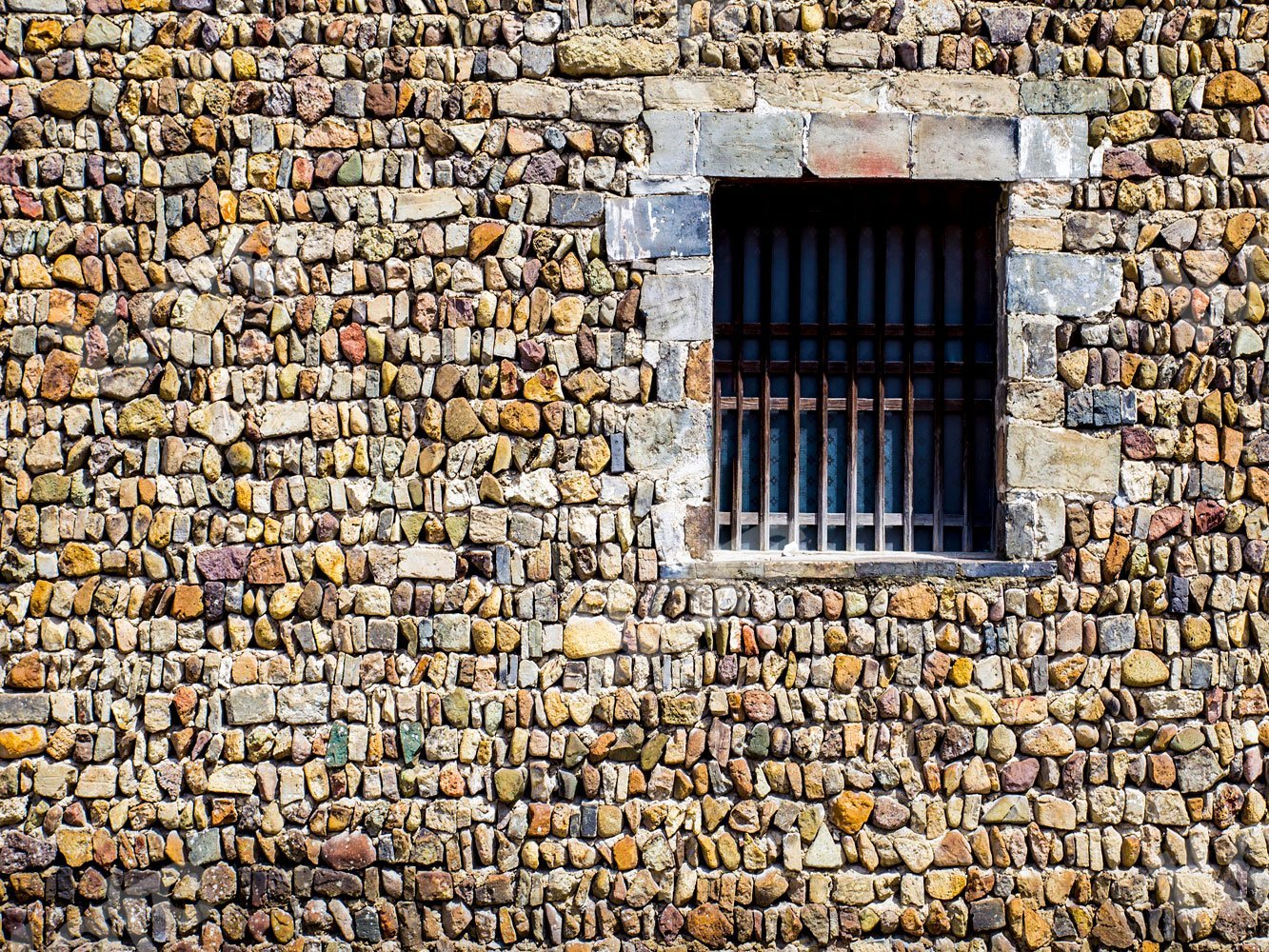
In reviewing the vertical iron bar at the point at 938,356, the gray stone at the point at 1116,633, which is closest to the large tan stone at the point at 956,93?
the vertical iron bar at the point at 938,356

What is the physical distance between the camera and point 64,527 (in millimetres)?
3705

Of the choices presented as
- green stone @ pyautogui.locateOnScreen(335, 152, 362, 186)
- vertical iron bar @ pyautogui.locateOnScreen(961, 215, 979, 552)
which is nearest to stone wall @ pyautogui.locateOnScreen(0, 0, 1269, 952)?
green stone @ pyautogui.locateOnScreen(335, 152, 362, 186)

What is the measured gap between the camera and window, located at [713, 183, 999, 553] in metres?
4.04

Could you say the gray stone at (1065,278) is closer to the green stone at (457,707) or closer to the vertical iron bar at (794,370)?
the vertical iron bar at (794,370)

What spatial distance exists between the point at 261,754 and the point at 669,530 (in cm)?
175

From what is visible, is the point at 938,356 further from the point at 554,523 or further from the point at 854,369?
the point at 554,523

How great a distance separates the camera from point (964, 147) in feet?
12.4

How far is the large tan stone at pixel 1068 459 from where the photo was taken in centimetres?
379

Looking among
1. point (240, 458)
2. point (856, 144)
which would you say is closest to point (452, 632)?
point (240, 458)

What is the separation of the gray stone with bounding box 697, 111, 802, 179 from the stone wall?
0.06 feet

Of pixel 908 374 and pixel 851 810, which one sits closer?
pixel 851 810

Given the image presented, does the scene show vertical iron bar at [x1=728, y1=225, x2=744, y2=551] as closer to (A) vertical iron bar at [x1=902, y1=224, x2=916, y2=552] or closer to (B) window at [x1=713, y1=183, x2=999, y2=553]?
(B) window at [x1=713, y1=183, x2=999, y2=553]

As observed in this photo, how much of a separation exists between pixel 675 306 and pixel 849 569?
121 centimetres

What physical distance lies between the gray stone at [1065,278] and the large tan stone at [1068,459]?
482 mm
